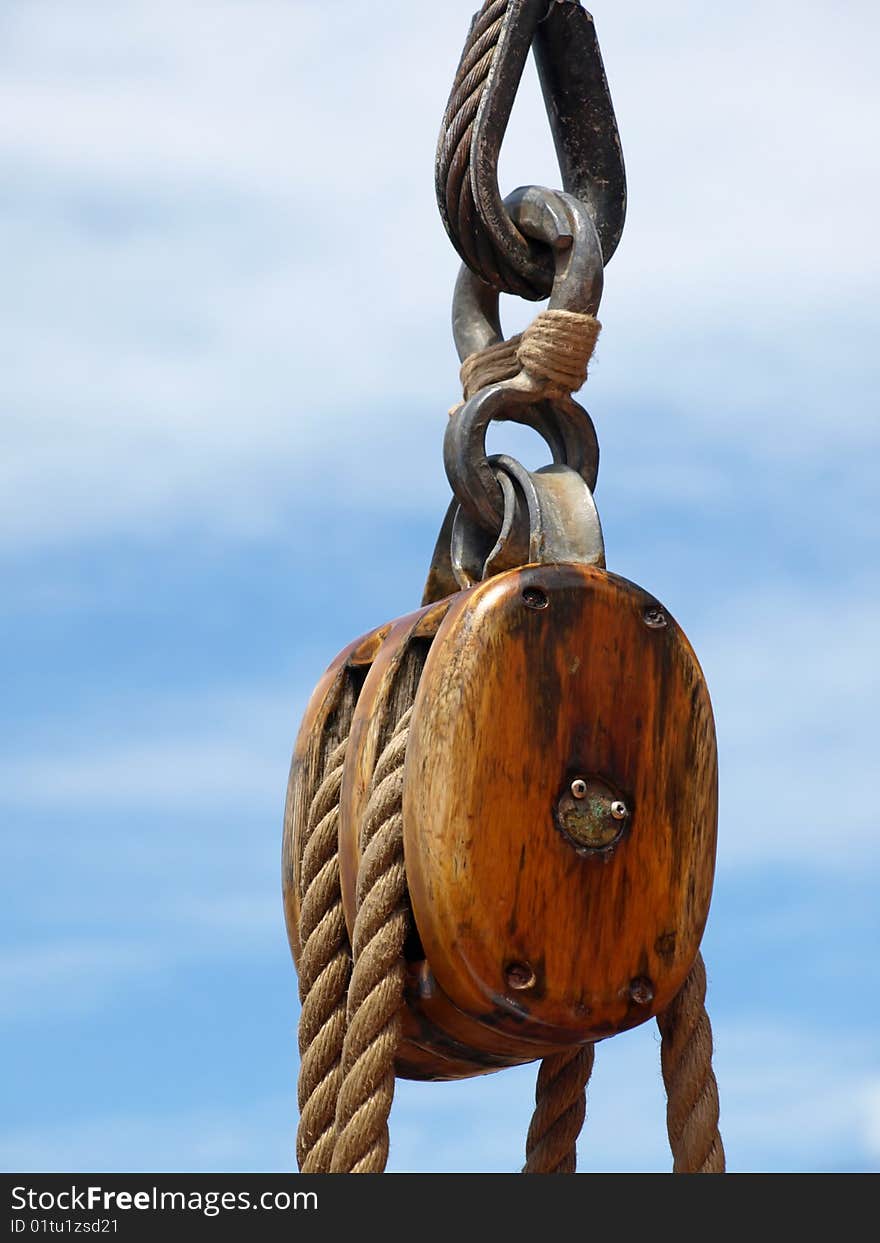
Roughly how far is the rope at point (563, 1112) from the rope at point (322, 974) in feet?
0.80

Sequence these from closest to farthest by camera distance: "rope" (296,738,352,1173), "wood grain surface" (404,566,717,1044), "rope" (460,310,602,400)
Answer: "wood grain surface" (404,566,717,1044) < "rope" (296,738,352,1173) < "rope" (460,310,602,400)

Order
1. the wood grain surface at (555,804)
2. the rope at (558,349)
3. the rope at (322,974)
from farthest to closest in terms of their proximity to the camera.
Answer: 1. the rope at (558,349)
2. the rope at (322,974)
3. the wood grain surface at (555,804)

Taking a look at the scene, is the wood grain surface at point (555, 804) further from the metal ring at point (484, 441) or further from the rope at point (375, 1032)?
the metal ring at point (484, 441)

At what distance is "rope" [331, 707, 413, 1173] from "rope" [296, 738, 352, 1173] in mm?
68

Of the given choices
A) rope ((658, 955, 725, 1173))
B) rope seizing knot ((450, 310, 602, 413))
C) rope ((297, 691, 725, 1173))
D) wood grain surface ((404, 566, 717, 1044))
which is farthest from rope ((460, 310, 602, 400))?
rope ((658, 955, 725, 1173))

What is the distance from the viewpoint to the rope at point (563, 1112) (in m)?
2.08

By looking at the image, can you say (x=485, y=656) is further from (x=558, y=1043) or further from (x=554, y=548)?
(x=558, y=1043)

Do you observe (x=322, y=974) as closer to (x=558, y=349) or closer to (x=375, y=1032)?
(x=375, y=1032)

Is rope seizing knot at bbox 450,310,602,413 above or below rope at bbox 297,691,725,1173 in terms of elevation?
above

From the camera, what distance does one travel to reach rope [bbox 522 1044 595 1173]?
208 cm

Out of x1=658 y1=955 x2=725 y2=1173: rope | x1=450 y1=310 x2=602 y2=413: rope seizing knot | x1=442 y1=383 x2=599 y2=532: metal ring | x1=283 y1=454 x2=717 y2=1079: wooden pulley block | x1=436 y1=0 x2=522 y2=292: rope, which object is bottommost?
x1=658 y1=955 x2=725 y2=1173: rope

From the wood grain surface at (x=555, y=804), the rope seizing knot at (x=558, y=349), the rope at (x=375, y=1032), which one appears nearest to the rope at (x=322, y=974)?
the rope at (x=375, y=1032)

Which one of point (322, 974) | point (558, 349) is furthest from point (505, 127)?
point (322, 974)

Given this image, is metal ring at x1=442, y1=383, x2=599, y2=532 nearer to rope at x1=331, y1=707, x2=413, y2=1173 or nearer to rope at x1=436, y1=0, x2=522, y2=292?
rope at x1=436, y1=0, x2=522, y2=292
